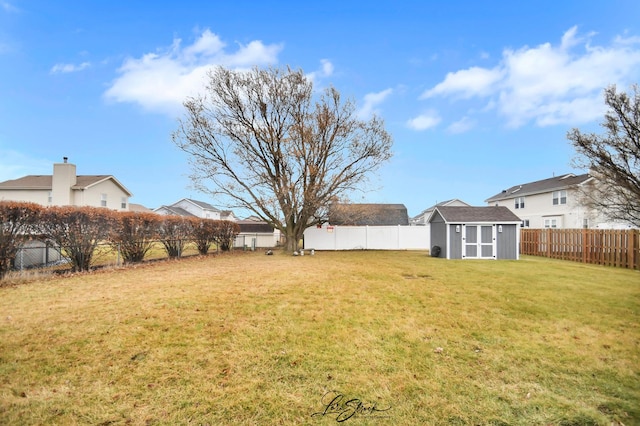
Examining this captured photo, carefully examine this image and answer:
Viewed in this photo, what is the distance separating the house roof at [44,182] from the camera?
79.9 ft

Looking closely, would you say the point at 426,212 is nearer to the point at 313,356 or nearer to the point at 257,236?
the point at 257,236

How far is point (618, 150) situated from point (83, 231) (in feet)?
93.2

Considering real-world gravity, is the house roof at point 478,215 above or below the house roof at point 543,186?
below

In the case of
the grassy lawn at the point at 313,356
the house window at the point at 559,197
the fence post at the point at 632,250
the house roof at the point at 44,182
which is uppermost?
the house roof at the point at 44,182

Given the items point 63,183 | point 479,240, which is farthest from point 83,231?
point 63,183

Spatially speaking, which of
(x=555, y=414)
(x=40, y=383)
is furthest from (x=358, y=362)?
(x=40, y=383)

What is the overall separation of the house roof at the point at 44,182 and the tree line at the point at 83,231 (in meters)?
14.9

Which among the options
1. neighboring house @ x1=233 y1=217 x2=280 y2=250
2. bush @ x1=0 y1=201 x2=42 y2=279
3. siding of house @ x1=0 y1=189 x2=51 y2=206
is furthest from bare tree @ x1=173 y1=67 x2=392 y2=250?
siding of house @ x1=0 y1=189 x2=51 y2=206

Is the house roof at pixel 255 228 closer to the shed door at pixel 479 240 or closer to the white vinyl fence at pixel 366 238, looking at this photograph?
the white vinyl fence at pixel 366 238

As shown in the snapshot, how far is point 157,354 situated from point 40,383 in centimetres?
119

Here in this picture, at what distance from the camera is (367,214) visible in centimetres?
2198

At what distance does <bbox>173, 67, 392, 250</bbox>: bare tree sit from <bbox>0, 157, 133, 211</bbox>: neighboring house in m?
11.7

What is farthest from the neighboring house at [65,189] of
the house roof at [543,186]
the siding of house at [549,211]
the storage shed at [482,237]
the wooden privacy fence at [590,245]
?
the siding of house at [549,211]

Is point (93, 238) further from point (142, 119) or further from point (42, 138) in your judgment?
point (142, 119)
